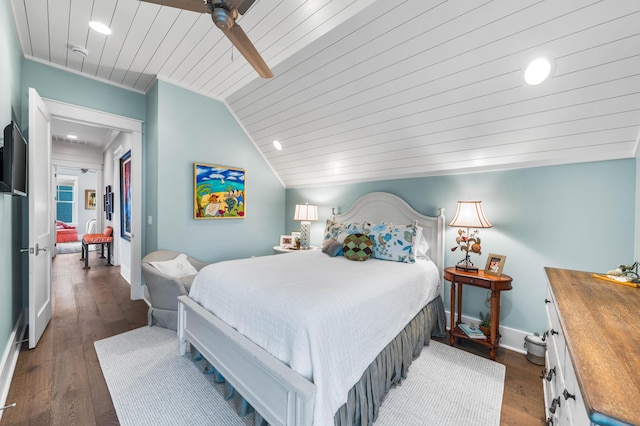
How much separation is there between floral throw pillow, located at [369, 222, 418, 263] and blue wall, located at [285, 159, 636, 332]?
0.52 metres

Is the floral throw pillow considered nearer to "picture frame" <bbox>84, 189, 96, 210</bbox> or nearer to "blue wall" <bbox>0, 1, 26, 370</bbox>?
"blue wall" <bbox>0, 1, 26, 370</bbox>

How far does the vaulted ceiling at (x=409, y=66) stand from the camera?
1.71m

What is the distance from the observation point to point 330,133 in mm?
3293

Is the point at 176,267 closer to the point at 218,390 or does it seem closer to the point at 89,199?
the point at 218,390

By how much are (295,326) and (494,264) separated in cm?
211

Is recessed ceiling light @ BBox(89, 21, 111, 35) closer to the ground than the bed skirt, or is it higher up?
higher up

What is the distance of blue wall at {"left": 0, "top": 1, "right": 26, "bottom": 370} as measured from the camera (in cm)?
192

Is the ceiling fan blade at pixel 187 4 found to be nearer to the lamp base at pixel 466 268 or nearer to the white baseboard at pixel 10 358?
the white baseboard at pixel 10 358

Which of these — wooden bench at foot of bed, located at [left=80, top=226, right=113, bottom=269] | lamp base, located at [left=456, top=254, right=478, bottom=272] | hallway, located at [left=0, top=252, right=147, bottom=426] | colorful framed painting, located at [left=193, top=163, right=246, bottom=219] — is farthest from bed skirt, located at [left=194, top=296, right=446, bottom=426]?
wooden bench at foot of bed, located at [left=80, top=226, right=113, bottom=269]

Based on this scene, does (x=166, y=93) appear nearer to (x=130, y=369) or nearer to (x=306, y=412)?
(x=130, y=369)

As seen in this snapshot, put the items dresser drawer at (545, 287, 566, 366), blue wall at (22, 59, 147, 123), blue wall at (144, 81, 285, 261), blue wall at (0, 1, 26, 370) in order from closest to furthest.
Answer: dresser drawer at (545, 287, 566, 366) < blue wall at (0, 1, 26, 370) < blue wall at (22, 59, 147, 123) < blue wall at (144, 81, 285, 261)

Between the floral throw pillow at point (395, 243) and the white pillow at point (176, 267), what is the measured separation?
2.17m

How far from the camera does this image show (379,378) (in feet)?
5.71

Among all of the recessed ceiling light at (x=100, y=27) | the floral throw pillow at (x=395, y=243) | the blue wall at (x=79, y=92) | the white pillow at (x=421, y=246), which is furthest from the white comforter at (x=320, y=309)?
the blue wall at (x=79, y=92)
